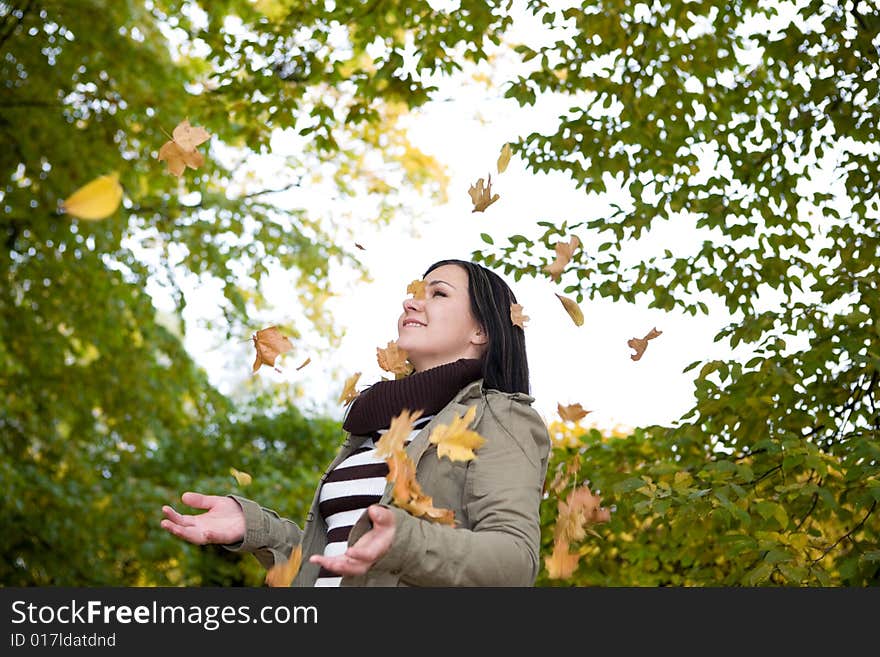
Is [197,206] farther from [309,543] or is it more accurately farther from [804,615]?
[804,615]

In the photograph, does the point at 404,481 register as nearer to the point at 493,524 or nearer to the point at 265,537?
the point at 493,524

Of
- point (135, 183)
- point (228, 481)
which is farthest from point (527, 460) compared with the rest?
point (228, 481)

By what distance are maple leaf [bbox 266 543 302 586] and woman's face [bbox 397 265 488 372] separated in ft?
1.71

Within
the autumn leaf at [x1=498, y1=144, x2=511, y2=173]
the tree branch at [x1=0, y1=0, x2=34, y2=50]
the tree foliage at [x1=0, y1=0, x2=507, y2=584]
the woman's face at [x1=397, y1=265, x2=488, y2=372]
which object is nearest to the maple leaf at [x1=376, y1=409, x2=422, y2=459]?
the woman's face at [x1=397, y1=265, x2=488, y2=372]

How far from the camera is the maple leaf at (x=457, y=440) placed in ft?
5.93

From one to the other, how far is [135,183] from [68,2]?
57.0 inches

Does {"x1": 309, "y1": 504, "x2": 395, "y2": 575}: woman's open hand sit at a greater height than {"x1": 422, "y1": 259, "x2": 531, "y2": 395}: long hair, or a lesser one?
lesser

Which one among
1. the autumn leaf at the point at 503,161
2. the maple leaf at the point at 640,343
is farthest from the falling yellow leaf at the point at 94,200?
the maple leaf at the point at 640,343

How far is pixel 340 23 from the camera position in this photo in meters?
5.57

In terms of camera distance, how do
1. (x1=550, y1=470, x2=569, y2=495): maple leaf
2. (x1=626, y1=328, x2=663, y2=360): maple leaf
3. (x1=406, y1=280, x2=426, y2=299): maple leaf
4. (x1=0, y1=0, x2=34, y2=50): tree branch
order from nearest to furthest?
1. (x1=406, y1=280, x2=426, y2=299): maple leaf
2. (x1=550, y1=470, x2=569, y2=495): maple leaf
3. (x1=626, y1=328, x2=663, y2=360): maple leaf
4. (x1=0, y1=0, x2=34, y2=50): tree branch

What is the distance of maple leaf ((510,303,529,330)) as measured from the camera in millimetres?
2287

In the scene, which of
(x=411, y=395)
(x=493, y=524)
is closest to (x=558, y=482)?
(x=411, y=395)

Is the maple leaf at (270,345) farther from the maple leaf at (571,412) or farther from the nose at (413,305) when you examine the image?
the maple leaf at (571,412)

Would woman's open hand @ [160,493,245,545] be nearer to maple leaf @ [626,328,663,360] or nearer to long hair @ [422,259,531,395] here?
long hair @ [422,259,531,395]
